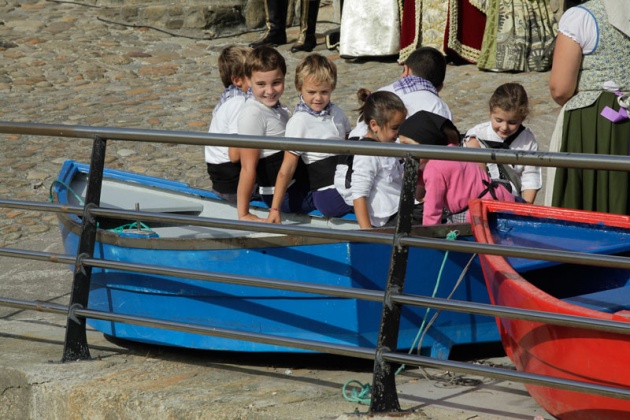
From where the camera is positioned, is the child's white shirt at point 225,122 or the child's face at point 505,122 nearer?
the child's face at point 505,122

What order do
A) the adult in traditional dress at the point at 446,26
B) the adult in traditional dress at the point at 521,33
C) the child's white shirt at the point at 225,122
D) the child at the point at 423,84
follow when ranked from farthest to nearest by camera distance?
the adult in traditional dress at the point at 446,26, the adult in traditional dress at the point at 521,33, the child's white shirt at the point at 225,122, the child at the point at 423,84

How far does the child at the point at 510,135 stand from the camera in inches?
193

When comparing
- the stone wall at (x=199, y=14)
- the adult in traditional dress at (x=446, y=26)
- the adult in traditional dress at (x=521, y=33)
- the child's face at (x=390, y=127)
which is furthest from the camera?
the stone wall at (x=199, y=14)

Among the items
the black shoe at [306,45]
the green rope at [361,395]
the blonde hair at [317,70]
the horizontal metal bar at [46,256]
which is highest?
the black shoe at [306,45]

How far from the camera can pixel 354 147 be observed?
10.8 feet

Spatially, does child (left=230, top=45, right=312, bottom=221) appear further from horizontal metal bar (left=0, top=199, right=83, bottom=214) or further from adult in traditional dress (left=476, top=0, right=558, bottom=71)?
adult in traditional dress (left=476, top=0, right=558, bottom=71)

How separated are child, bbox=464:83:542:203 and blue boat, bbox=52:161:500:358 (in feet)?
3.01

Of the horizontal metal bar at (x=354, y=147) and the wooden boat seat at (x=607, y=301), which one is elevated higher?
the horizontal metal bar at (x=354, y=147)

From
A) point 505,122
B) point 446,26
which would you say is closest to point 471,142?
point 505,122

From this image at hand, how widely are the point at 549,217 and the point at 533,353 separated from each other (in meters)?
0.87

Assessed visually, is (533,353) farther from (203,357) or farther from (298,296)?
(203,357)

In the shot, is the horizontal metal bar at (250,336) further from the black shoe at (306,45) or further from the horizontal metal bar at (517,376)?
the black shoe at (306,45)

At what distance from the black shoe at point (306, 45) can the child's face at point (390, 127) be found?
23.3 feet

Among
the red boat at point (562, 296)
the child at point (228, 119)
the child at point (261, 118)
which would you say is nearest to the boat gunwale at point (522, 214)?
the red boat at point (562, 296)
